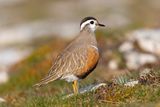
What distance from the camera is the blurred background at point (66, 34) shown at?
76.4ft

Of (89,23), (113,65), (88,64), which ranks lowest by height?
(88,64)

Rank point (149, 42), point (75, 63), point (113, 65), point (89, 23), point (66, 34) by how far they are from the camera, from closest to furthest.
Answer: point (75, 63), point (89, 23), point (113, 65), point (149, 42), point (66, 34)

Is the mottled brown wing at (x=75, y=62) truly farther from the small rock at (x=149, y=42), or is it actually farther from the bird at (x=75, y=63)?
the small rock at (x=149, y=42)

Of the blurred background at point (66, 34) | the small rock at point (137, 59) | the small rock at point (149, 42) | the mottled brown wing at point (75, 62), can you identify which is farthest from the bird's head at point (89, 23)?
the small rock at point (149, 42)

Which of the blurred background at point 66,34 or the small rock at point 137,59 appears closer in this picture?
the small rock at point 137,59

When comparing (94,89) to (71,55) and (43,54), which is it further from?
(43,54)

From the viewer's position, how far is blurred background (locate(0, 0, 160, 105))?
23281mm

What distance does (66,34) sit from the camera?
43.1m

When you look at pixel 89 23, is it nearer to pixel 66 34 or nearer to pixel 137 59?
pixel 137 59

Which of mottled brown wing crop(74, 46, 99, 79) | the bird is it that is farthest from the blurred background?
mottled brown wing crop(74, 46, 99, 79)

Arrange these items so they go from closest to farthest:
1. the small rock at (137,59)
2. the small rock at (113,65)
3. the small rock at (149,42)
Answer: the small rock at (137,59) → the small rock at (113,65) → the small rock at (149,42)

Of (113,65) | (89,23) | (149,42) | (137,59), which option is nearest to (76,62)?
(89,23)

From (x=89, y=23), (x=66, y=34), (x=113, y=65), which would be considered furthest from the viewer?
(x=66, y=34)

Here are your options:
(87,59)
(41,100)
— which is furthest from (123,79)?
(41,100)
